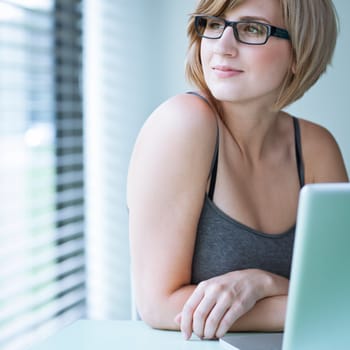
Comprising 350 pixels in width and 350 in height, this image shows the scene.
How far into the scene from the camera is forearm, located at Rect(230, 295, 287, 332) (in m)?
1.18

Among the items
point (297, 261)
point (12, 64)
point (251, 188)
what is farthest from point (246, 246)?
point (12, 64)

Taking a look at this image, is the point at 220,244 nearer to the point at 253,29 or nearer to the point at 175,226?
the point at 175,226

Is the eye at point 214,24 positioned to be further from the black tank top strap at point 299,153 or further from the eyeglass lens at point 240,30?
the black tank top strap at point 299,153

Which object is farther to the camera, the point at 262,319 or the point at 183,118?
the point at 183,118

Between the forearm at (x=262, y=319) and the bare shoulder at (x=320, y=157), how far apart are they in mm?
500

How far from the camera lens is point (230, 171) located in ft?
4.84

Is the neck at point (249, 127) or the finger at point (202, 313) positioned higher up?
the neck at point (249, 127)

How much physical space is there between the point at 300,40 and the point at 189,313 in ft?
2.25

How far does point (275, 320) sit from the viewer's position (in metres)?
1.19

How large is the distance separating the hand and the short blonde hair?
0.52 m

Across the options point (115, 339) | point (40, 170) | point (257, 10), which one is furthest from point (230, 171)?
point (40, 170)

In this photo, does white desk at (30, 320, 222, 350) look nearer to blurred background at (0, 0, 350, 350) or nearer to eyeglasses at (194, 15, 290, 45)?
eyeglasses at (194, 15, 290, 45)

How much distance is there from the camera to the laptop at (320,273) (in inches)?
30.9

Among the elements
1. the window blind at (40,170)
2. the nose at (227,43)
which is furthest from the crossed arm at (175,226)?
the window blind at (40,170)
